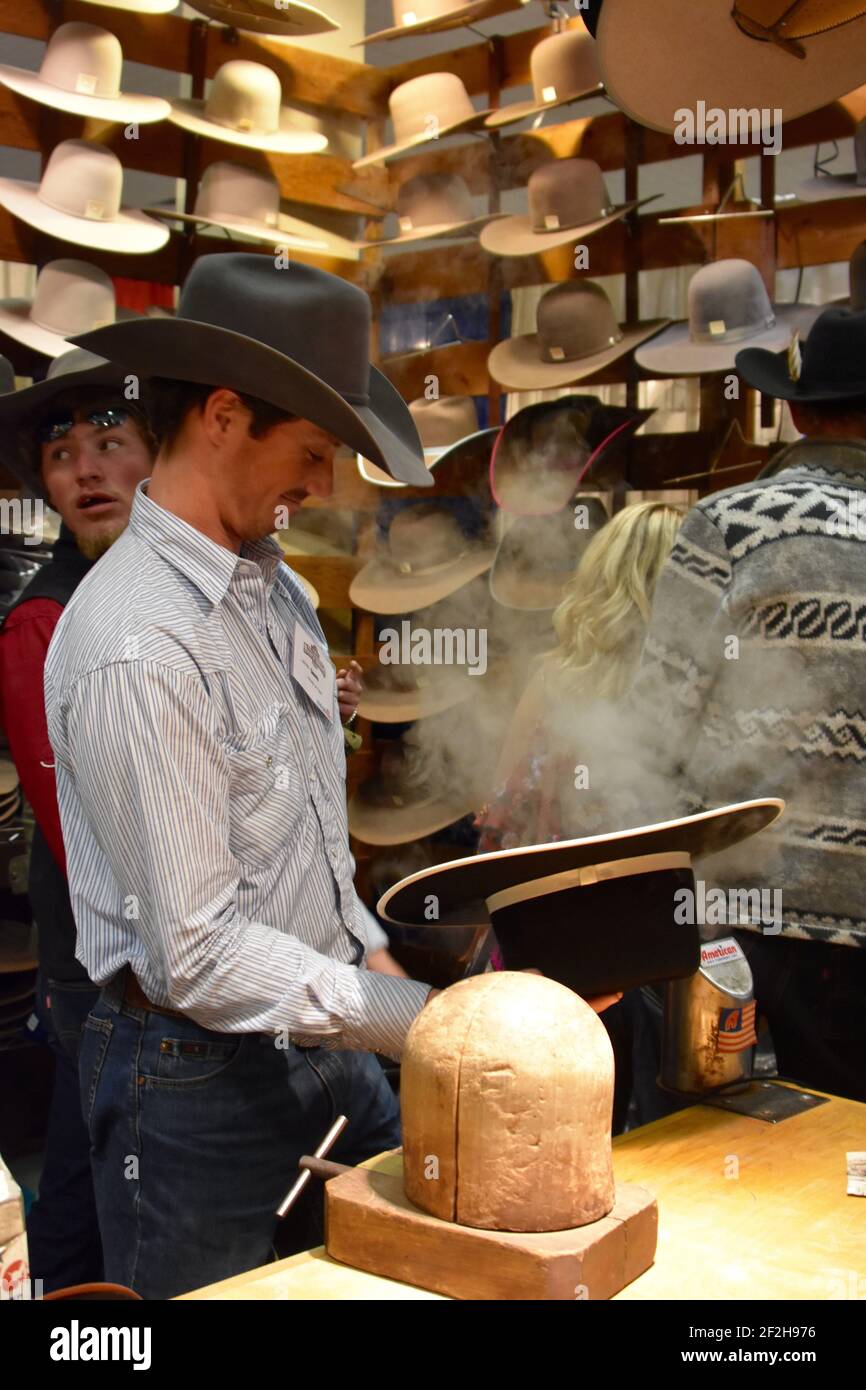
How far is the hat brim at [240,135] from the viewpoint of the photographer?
441 cm

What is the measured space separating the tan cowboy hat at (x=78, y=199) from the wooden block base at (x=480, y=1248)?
3303 mm

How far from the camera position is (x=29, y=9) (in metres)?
4.20

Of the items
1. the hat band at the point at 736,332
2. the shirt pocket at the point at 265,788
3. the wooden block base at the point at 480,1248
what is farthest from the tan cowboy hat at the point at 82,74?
the wooden block base at the point at 480,1248

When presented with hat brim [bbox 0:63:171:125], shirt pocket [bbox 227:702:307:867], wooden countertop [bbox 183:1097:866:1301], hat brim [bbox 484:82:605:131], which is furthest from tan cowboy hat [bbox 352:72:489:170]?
wooden countertop [bbox 183:1097:866:1301]

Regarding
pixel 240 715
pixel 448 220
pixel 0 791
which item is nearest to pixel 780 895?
pixel 240 715

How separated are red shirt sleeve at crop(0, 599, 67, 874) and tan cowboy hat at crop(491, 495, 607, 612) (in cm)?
180

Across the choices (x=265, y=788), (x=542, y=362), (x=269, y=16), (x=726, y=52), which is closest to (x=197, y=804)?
(x=265, y=788)

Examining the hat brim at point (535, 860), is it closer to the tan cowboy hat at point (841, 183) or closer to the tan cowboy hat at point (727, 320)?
the tan cowboy hat at point (727, 320)

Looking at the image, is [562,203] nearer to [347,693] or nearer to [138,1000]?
[347,693]

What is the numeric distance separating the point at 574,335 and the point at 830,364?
6.11 ft

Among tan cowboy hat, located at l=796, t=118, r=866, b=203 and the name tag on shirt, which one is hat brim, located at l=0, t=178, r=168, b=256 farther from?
the name tag on shirt

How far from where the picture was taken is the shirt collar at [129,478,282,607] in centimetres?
182
